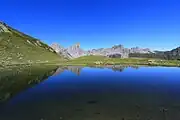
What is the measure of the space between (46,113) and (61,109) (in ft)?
9.02

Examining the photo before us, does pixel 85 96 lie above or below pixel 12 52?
below

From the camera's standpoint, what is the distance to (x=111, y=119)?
26109 mm

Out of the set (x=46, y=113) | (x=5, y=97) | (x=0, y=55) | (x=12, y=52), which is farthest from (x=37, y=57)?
(x=46, y=113)

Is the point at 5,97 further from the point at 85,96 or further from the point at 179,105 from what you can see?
the point at 179,105

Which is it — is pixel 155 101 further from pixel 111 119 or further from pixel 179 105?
pixel 111 119

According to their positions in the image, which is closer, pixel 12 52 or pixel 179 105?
pixel 179 105

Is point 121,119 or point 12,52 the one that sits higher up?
point 12,52

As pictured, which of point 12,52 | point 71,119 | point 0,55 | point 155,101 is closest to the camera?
point 71,119

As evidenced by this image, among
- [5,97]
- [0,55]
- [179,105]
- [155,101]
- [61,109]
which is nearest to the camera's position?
[61,109]

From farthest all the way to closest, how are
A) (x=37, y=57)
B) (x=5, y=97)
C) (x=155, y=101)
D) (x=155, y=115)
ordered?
(x=37, y=57) < (x=5, y=97) < (x=155, y=101) < (x=155, y=115)

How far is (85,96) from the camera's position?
4072 centimetres

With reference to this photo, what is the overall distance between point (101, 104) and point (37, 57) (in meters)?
170

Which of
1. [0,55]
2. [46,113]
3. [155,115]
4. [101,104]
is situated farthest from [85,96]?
[0,55]

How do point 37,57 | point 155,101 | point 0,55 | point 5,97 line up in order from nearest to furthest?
point 155,101 < point 5,97 < point 0,55 < point 37,57
